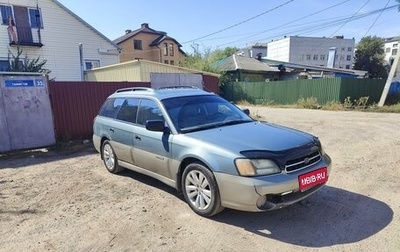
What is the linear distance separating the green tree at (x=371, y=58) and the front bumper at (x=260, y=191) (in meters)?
57.5

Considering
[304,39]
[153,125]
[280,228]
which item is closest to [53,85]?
[153,125]

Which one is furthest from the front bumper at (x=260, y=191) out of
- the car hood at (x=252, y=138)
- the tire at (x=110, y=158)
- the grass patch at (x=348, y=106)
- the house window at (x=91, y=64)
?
the house window at (x=91, y=64)

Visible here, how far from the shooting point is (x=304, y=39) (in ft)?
215

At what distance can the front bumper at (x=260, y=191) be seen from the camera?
3.18 metres

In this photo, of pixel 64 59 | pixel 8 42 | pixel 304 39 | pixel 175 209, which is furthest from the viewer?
pixel 304 39

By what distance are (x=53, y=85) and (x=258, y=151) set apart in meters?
7.18

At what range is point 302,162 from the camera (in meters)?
3.46

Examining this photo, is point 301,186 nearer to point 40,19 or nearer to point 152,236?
point 152,236

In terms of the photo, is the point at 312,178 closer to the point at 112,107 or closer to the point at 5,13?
the point at 112,107

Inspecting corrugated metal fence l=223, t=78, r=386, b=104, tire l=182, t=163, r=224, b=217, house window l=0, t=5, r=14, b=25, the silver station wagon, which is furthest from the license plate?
house window l=0, t=5, r=14, b=25

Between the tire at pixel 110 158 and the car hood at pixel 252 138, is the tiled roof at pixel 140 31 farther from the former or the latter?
the car hood at pixel 252 138

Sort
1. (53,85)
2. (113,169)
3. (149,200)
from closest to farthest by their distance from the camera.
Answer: (149,200) → (113,169) → (53,85)

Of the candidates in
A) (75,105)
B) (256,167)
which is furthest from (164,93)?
(75,105)

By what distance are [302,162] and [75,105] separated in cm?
749
